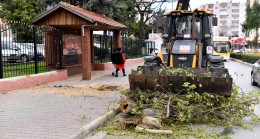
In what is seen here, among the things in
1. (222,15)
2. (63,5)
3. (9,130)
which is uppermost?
(222,15)

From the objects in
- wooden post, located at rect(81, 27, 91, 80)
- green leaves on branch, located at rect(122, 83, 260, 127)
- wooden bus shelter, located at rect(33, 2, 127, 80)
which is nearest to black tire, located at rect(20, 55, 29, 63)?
wooden bus shelter, located at rect(33, 2, 127, 80)

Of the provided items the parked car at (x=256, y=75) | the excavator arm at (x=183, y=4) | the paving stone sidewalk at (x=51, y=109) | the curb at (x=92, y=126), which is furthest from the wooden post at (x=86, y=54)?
the parked car at (x=256, y=75)

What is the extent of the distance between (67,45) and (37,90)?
513 cm

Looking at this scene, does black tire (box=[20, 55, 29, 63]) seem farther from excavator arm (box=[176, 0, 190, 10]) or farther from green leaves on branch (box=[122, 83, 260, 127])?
excavator arm (box=[176, 0, 190, 10])

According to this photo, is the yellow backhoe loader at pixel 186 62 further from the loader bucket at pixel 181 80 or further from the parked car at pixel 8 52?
the parked car at pixel 8 52

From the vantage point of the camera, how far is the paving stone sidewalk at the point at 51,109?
19.9ft

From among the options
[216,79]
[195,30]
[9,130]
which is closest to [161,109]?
[216,79]

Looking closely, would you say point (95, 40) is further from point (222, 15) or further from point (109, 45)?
point (222, 15)

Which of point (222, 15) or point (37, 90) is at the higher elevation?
point (222, 15)

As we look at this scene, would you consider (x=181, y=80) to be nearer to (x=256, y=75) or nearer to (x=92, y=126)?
(x=92, y=126)

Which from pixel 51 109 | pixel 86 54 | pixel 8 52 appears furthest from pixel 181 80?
pixel 86 54

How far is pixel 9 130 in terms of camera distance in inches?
240

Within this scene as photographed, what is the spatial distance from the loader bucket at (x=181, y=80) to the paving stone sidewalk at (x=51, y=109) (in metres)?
1.20

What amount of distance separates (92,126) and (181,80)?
2624 mm
